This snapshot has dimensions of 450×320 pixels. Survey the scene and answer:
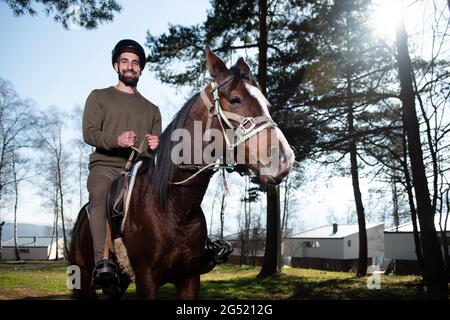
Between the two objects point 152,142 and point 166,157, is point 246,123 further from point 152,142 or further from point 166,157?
point 152,142

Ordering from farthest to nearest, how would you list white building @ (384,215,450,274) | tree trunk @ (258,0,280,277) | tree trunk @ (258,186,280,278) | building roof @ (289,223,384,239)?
building roof @ (289,223,384,239), white building @ (384,215,450,274), tree trunk @ (258,186,280,278), tree trunk @ (258,0,280,277)

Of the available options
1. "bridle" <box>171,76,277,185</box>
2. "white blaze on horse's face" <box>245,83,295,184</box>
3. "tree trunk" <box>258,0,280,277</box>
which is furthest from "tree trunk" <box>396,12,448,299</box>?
"white blaze on horse's face" <box>245,83,295,184</box>

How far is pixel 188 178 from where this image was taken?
3.16 metres

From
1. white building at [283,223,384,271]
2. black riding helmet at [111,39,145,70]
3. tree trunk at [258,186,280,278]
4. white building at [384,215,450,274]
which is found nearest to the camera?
black riding helmet at [111,39,145,70]

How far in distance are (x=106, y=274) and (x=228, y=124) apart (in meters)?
1.72

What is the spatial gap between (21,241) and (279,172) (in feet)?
299

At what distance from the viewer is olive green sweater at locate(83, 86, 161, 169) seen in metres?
3.78

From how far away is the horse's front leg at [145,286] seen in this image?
10.1 ft

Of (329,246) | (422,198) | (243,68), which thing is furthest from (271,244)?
(329,246)

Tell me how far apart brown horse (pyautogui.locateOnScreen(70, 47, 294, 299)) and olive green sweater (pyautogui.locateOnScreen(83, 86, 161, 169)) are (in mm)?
683

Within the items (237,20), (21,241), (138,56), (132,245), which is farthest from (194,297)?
(21,241)

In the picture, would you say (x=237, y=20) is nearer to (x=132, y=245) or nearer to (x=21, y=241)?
(x=132, y=245)

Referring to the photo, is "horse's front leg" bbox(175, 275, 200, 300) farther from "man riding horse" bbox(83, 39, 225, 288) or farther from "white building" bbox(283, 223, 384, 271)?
"white building" bbox(283, 223, 384, 271)

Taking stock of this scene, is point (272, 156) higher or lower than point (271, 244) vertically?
higher
